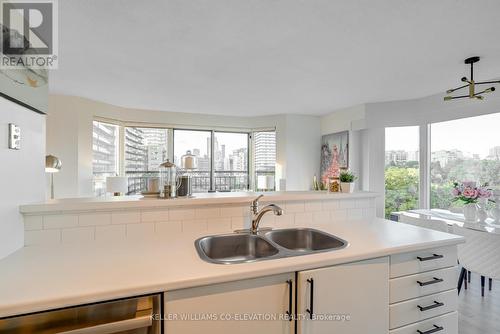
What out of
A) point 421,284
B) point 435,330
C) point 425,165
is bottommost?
point 435,330

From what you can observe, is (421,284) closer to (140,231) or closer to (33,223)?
(140,231)

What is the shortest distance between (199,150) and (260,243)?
13.9ft

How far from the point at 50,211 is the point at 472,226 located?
3.53m

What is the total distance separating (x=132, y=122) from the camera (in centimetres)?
486

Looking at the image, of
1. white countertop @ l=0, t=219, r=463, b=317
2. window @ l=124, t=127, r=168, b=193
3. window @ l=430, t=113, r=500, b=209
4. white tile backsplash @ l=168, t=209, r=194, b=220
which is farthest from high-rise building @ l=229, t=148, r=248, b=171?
white countertop @ l=0, t=219, r=463, b=317

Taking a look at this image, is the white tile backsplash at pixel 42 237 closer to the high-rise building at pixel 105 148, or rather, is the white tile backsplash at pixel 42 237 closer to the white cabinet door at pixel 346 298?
the white cabinet door at pixel 346 298

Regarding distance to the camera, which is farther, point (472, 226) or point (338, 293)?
point (472, 226)

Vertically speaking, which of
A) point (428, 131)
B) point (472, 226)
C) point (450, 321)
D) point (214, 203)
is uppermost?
point (428, 131)

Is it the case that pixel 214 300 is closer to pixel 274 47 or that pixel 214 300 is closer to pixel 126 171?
pixel 274 47

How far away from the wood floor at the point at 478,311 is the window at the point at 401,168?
1602mm

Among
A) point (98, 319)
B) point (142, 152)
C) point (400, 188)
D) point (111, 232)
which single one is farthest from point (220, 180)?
point (98, 319)

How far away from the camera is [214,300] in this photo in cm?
95

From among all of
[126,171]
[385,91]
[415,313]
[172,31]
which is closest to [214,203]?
[415,313]

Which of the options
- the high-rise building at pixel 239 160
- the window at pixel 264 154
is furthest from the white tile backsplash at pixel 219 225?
the high-rise building at pixel 239 160
